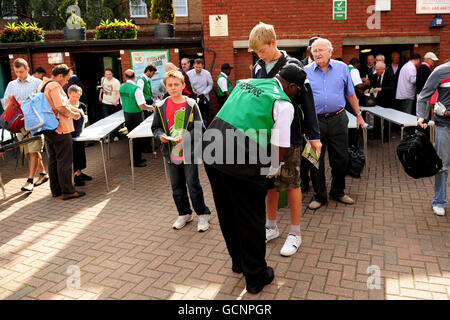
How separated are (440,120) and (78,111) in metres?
5.24

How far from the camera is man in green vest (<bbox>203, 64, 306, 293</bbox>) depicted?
2.74 m

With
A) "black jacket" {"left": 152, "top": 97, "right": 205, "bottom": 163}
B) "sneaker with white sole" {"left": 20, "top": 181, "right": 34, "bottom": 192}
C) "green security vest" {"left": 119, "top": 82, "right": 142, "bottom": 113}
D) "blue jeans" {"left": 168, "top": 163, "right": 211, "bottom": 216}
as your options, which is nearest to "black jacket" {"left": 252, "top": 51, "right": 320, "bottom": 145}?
"black jacket" {"left": 152, "top": 97, "right": 205, "bottom": 163}

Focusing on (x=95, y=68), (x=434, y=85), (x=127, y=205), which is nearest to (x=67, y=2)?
(x=95, y=68)

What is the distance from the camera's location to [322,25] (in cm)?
991

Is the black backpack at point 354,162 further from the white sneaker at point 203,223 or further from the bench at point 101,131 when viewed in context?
the bench at point 101,131

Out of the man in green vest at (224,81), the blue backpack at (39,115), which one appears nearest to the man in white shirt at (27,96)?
the blue backpack at (39,115)

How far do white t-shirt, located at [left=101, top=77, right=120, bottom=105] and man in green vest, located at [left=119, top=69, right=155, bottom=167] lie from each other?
287 centimetres

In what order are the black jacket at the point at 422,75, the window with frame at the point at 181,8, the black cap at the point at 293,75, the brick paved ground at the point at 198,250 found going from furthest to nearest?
the window with frame at the point at 181,8
the black jacket at the point at 422,75
the brick paved ground at the point at 198,250
the black cap at the point at 293,75

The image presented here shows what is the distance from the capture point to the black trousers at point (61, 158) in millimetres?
5723

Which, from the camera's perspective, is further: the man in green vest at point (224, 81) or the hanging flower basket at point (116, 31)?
the hanging flower basket at point (116, 31)

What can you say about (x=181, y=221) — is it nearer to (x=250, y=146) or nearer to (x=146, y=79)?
(x=250, y=146)

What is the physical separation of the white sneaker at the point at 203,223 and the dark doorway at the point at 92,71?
8.79 meters

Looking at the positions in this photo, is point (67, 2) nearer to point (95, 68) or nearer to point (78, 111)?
point (95, 68)

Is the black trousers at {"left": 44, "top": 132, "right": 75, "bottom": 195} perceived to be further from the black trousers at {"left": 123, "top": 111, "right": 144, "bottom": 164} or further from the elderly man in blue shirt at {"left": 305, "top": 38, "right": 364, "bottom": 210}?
the elderly man in blue shirt at {"left": 305, "top": 38, "right": 364, "bottom": 210}
